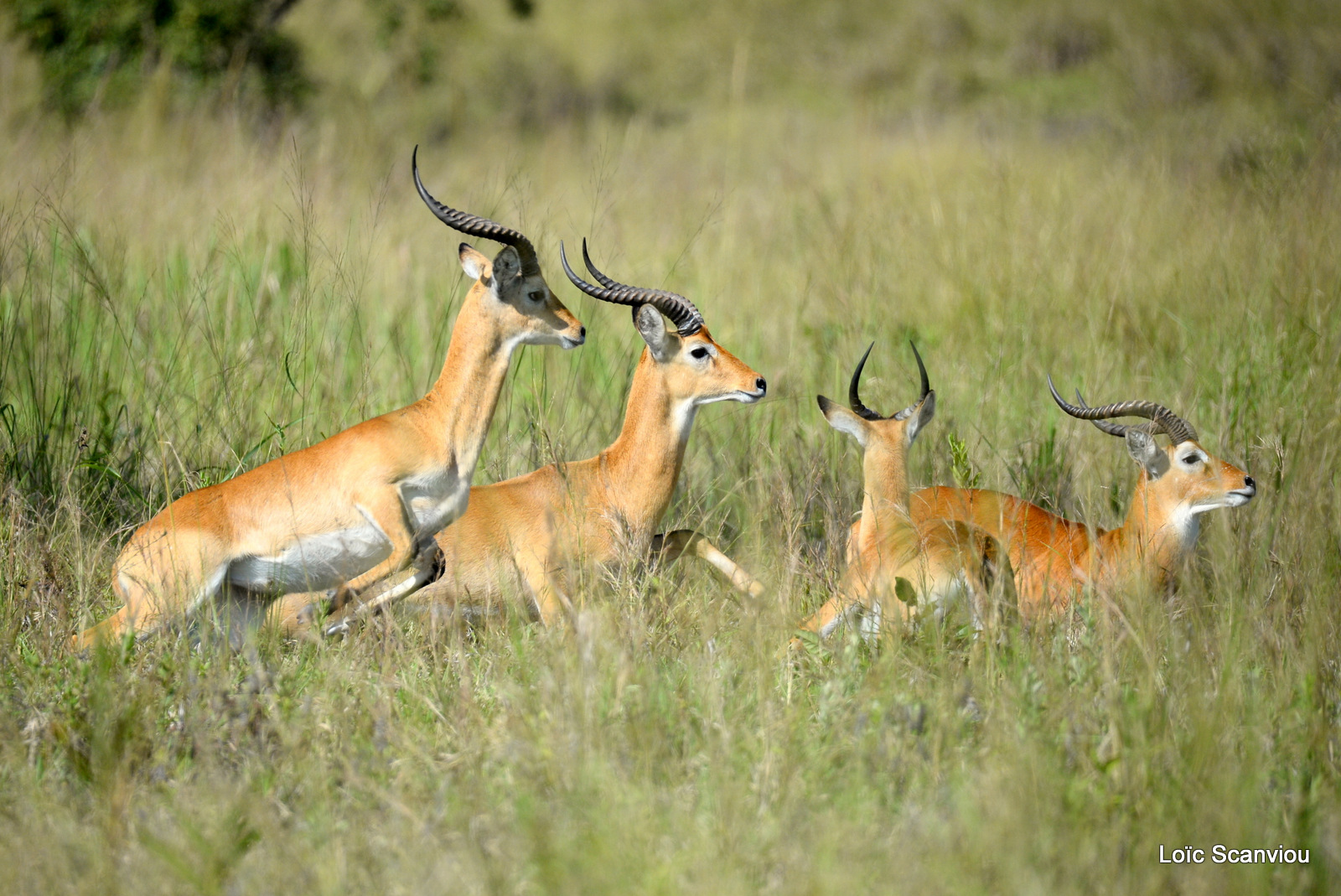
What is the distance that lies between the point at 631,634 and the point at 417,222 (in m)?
5.80

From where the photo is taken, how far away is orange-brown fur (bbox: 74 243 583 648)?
3.42 m

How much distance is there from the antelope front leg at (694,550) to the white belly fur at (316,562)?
92 cm

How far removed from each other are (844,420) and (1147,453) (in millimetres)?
1085

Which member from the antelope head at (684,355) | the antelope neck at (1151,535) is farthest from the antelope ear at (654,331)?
the antelope neck at (1151,535)

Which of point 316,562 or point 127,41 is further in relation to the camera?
point 127,41

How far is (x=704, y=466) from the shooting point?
5.14 m

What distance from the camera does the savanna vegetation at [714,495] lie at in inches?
93.6

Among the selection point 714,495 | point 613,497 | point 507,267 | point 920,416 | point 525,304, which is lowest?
point 714,495

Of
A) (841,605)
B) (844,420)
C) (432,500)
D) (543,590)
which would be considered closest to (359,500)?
(432,500)

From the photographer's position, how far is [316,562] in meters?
3.58

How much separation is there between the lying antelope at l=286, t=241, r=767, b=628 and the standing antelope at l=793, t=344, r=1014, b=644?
1.05ft

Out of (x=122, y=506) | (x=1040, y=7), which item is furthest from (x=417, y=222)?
(x=1040, y=7)

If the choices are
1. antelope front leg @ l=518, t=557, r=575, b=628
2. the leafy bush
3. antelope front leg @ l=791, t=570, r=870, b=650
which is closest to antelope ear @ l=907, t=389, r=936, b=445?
antelope front leg @ l=791, t=570, r=870, b=650

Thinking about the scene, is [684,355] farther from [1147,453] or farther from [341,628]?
[1147,453]
